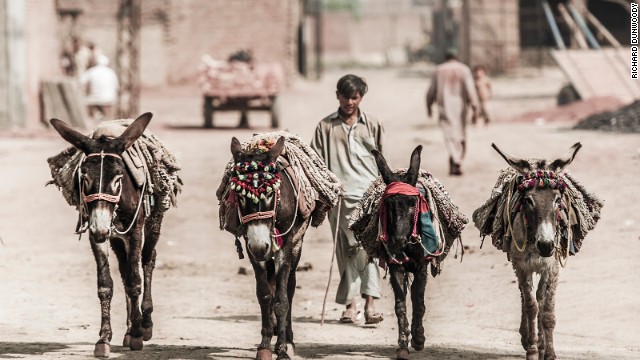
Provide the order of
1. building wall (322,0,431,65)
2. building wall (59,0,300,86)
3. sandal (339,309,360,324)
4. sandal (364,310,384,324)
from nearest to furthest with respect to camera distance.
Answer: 1. sandal (364,310,384,324)
2. sandal (339,309,360,324)
3. building wall (59,0,300,86)
4. building wall (322,0,431,65)

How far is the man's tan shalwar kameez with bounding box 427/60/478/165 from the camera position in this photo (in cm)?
1942

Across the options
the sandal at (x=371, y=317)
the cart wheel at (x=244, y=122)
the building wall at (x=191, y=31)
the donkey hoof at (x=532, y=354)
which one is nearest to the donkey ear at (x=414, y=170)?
the donkey hoof at (x=532, y=354)

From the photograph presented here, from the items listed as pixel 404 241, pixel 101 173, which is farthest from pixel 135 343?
pixel 404 241

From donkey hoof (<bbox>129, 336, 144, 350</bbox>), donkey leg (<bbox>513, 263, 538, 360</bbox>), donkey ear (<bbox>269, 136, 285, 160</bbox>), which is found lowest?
donkey hoof (<bbox>129, 336, 144, 350</bbox>)

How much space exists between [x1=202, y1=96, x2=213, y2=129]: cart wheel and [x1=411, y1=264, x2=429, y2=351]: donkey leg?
66.8ft

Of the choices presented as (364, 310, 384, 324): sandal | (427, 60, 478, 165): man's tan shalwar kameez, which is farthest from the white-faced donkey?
(427, 60, 478, 165): man's tan shalwar kameez

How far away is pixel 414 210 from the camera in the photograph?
874 cm

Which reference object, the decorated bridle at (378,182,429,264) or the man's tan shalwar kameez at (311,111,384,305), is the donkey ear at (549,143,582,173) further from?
the man's tan shalwar kameez at (311,111,384,305)

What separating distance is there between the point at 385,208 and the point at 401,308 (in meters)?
0.66

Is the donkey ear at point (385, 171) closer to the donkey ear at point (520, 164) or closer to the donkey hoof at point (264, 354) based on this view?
the donkey ear at point (520, 164)

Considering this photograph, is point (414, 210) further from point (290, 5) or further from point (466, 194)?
point (290, 5)

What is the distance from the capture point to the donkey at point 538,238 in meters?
8.29

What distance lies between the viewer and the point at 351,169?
10.4m

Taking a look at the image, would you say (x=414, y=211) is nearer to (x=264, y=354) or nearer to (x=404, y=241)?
(x=404, y=241)
